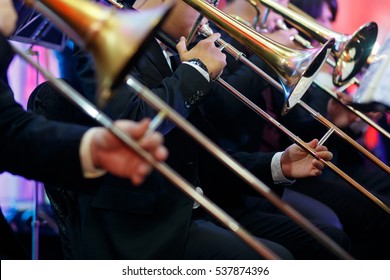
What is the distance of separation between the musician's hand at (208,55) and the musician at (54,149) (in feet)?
1.82

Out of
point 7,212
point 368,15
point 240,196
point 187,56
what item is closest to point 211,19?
point 187,56

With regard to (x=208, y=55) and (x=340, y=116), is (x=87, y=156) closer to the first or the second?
(x=208, y=55)

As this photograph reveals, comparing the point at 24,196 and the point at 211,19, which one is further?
the point at 24,196

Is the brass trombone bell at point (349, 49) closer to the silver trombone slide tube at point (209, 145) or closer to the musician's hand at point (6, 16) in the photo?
the silver trombone slide tube at point (209, 145)

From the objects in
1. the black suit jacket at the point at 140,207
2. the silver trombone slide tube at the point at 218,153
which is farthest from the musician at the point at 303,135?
the silver trombone slide tube at the point at 218,153

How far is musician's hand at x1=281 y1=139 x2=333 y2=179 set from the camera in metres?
1.78

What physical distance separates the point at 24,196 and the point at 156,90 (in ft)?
7.29

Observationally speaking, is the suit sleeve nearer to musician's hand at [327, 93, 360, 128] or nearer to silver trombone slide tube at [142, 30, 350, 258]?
silver trombone slide tube at [142, 30, 350, 258]

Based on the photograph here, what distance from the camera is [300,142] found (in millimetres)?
1759

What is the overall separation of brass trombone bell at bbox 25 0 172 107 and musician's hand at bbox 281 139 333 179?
3.10 ft

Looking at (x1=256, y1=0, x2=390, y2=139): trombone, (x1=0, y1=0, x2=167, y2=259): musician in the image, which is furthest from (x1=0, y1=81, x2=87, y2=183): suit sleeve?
(x1=256, y1=0, x2=390, y2=139): trombone

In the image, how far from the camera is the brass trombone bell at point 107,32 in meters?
0.97

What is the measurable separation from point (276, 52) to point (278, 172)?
413 mm
